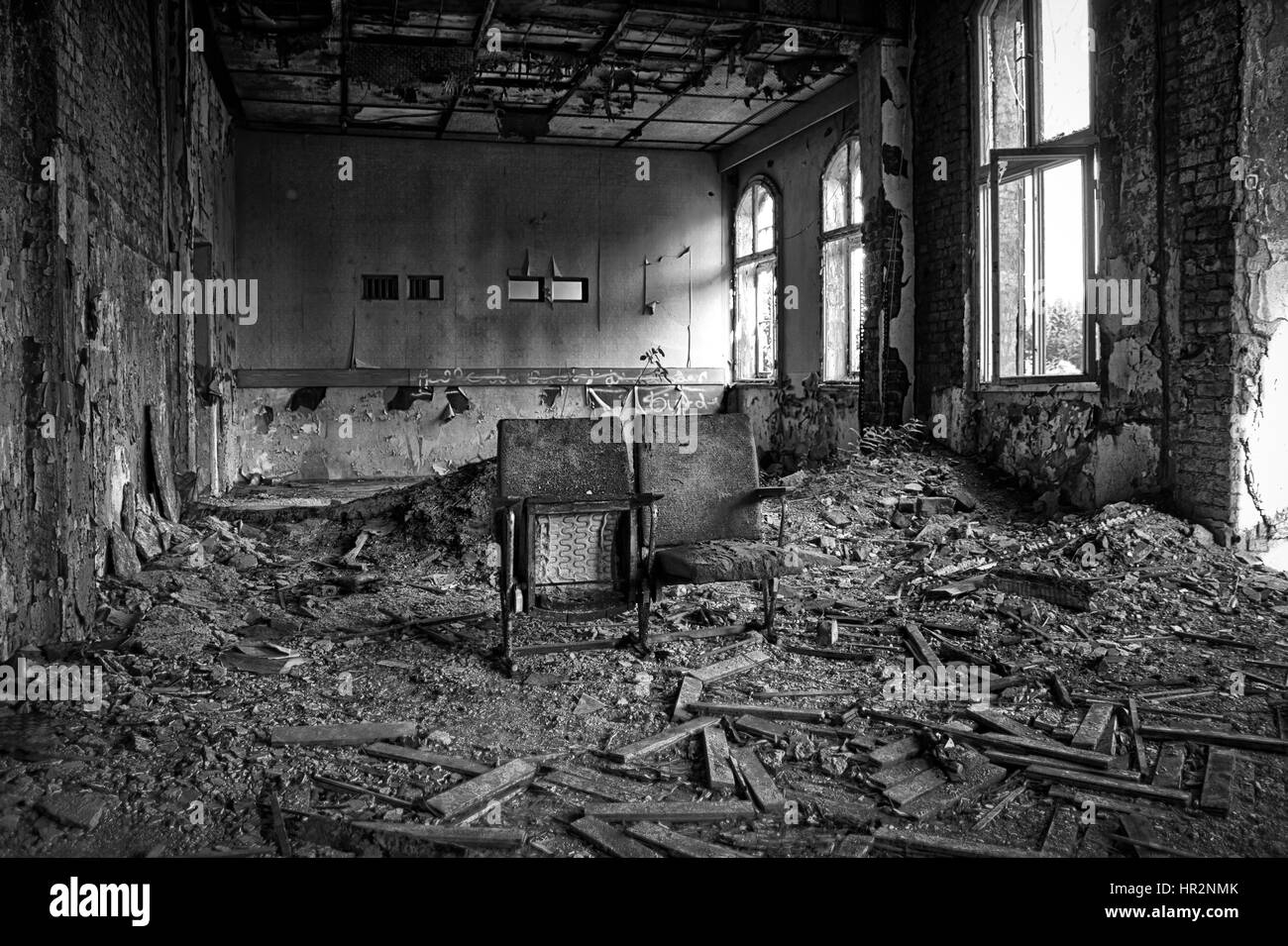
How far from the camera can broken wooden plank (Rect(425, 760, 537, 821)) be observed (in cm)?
287

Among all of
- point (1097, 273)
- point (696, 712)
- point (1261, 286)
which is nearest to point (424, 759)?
point (696, 712)

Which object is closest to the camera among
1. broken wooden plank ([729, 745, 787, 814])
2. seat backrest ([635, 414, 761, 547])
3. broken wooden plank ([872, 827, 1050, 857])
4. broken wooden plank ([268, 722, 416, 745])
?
broken wooden plank ([872, 827, 1050, 857])

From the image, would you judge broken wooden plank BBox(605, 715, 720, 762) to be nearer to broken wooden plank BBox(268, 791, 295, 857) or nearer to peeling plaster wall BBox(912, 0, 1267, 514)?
broken wooden plank BBox(268, 791, 295, 857)

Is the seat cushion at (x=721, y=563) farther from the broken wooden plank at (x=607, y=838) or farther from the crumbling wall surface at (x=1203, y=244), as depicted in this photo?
the crumbling wall surface at (x=1203, y=244)

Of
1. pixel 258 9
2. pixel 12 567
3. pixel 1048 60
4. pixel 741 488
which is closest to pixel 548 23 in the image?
pixel 258 9

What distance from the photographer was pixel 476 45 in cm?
961

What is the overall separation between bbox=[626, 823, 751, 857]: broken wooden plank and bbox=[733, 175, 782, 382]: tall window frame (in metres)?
10.5

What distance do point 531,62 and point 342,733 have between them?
856cm

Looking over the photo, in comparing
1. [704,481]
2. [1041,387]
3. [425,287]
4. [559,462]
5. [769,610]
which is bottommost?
[769,610]

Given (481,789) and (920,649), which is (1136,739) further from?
(481,789)

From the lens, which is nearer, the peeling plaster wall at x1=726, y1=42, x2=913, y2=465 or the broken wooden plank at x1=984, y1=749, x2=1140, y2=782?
the broken wooden plank at x1=984, y1=749, x2=1140, y2=782

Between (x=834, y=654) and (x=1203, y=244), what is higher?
A: (x=1203, y=244)

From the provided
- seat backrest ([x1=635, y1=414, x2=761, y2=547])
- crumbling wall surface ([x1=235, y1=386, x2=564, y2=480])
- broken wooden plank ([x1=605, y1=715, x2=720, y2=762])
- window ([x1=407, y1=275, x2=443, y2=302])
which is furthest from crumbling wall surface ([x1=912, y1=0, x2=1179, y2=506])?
window ([x1=407, y1=275, x2=443, y2=302])
